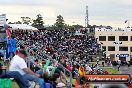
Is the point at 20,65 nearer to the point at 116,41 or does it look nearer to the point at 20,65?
the point at 20,65

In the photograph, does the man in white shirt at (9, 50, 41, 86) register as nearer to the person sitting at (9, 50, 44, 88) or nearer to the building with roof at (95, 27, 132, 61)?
the person sitting at (9, 50, 44, 88)

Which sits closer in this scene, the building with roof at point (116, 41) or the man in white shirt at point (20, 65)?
the man in white shirt at point (20, 65)

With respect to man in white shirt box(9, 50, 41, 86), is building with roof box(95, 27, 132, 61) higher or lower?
lower

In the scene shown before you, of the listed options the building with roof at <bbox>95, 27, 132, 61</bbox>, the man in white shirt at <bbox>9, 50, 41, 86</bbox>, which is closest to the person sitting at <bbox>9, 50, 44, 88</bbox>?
the man in white shirt at <bbox>9, 50, 41, 86</bbox>

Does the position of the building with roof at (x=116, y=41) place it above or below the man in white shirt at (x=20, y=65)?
below

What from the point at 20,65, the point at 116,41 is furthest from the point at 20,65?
the point at 116,41

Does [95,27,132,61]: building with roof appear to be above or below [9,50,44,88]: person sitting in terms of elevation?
below

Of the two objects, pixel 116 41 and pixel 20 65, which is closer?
pixel 20 65

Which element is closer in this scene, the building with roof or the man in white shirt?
the man in white shirt

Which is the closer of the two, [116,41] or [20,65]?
[20,65]

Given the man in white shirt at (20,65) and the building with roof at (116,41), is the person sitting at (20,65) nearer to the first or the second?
the man in white shirt at (20,65)

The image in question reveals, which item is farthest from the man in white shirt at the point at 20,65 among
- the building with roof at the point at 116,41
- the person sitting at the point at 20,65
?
the building with roof at the point at 116,41

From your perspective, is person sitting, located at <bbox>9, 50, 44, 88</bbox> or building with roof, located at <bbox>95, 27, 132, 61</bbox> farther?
building with roof, located at <bbox>95, 27, 132, 61</bbox>

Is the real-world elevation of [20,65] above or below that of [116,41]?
above
